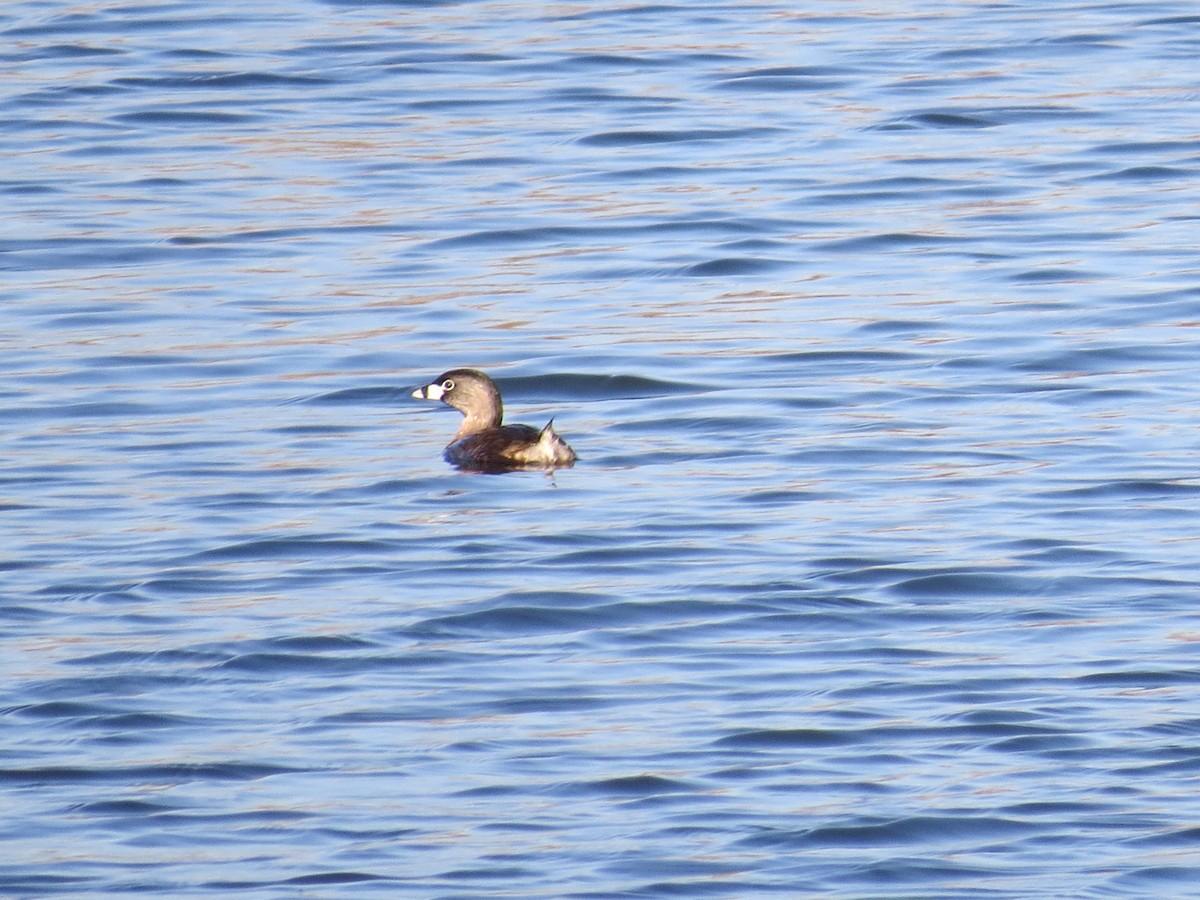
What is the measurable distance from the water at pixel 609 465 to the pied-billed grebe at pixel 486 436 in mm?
118

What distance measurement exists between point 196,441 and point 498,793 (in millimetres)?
4636

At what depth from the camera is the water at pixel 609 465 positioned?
7.22m

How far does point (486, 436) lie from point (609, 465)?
1.67 ft

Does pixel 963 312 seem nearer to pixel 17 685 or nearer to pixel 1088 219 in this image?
pixel 1088 219

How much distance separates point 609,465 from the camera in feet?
37.7

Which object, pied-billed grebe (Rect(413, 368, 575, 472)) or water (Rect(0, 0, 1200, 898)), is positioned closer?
water (Rect(0, 0, 1200, 898))

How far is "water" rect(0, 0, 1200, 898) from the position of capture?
284 inches

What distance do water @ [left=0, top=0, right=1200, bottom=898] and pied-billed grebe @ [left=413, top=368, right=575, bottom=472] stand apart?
0.12 metres

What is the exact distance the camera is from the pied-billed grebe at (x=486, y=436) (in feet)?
37.1

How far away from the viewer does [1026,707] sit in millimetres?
7875

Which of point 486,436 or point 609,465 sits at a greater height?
point 486,436

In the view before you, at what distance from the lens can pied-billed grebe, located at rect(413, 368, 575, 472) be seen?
37.1 feet

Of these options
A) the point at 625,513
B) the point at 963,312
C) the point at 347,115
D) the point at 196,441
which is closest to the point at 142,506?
the point at 196,441

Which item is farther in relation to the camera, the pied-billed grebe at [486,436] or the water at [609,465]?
the pied-billed grebe at [486,436]
